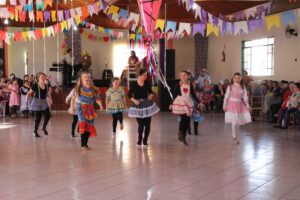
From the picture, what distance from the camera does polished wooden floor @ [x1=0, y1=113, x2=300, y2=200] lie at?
4.66 meters

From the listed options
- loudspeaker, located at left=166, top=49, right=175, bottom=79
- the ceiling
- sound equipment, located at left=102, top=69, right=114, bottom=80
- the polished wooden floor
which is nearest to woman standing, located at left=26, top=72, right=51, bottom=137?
the polished wooden floor

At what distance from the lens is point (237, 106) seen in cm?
819

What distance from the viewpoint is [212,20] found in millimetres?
9812

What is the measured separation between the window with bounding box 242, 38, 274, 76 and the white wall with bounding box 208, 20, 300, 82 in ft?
0.64

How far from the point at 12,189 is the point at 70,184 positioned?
642 millimetres

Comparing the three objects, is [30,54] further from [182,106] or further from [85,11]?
[182,106]

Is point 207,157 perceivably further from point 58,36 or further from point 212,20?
point 58,36

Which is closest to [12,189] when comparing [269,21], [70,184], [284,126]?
[70,184]

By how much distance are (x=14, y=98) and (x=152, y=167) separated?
9.57m

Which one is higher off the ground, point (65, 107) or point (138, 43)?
point (138, 43)

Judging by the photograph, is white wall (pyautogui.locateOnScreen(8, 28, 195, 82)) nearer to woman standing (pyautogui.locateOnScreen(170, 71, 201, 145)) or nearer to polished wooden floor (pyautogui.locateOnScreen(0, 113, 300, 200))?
polished wooden floor (pyautogui.locateOnScreen(0, 113, 300, 200))

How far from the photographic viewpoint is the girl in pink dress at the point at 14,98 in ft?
46.8

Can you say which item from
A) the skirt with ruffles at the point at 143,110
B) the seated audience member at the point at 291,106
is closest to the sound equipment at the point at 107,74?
the seated audience member at the point at 291,106

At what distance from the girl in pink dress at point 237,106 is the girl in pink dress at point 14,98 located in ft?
27.7
